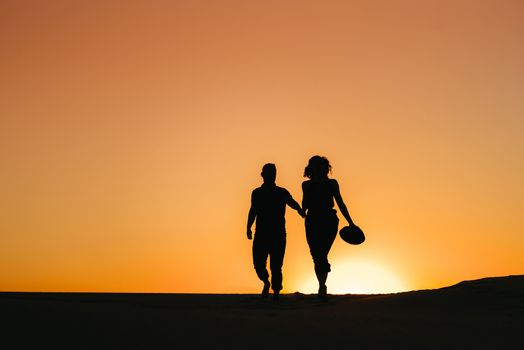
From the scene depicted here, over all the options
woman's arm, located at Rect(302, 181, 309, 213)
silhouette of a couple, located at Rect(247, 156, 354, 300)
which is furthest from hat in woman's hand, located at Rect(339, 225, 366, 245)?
woman's arm, located at Rect(302, 181, 309, 213)

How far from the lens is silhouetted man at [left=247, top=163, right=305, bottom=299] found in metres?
11.0

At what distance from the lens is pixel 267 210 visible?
36.1ft

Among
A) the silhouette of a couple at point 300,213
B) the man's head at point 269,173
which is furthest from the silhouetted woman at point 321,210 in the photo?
the man's head at point 269,173

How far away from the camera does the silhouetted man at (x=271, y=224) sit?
10969mm

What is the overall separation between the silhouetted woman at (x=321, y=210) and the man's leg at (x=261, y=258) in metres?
0.85

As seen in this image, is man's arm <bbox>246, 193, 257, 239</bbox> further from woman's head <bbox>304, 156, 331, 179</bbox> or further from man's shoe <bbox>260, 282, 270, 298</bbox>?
woman's head <bbox>304, 156, 331, 179</bbox>

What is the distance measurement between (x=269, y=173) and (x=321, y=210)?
1.01m

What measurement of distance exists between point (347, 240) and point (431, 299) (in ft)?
5.19

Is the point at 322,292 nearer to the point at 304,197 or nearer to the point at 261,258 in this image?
the point at 261,258

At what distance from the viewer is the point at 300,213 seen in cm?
1086

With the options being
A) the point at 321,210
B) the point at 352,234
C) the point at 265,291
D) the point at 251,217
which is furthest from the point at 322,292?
the point at 251,217

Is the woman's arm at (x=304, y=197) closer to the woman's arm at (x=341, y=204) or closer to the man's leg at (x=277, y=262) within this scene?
the woman's arm at (x=341, y=204)

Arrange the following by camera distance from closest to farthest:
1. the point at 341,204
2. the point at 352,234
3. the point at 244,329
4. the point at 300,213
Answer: the point at 244,329
the point at 352,234
the point at 341,204
the point at 300,213

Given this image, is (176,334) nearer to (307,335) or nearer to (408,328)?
(307,335)
